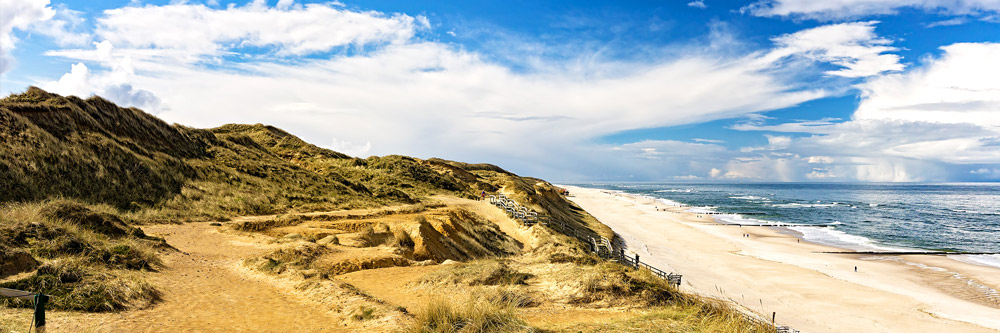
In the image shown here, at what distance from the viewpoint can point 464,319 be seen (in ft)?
24.0

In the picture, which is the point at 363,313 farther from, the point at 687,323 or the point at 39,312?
the point at 687,323

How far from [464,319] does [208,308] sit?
574 cm

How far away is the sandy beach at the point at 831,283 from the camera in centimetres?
2047

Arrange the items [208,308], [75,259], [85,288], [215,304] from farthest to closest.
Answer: [75,259], [215,304], [208,308], [85,288]

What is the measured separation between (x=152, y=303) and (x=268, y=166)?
31.1 metres

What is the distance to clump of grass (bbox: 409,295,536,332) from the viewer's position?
23.3 ft

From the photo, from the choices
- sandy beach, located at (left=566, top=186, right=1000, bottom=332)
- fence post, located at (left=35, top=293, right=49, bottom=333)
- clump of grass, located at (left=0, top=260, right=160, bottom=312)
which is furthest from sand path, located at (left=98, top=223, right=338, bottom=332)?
sandy beach, located at (left=566, top=186, right=1000, bottom=332)

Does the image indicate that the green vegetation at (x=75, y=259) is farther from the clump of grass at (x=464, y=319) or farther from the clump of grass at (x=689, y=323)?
the clump of grass at (x=689, y=323)

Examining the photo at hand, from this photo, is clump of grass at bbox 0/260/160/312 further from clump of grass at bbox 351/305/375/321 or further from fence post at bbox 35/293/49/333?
clump of grass at bbox 351/305/375/321

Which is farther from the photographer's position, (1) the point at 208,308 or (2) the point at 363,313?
(1) the point at 208,308

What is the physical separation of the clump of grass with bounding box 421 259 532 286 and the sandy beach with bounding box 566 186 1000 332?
11.6 m

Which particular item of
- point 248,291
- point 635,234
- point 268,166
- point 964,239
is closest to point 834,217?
point 964,239

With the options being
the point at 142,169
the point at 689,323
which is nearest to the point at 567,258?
the point at 689,323

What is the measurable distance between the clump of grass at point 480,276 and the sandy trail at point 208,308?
3.67 metres
